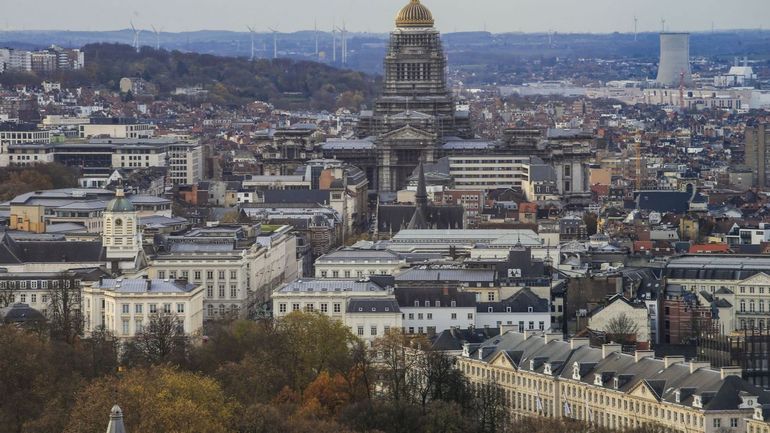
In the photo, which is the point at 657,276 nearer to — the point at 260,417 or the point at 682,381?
the point at 682,381

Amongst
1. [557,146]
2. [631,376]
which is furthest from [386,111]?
[631,376]

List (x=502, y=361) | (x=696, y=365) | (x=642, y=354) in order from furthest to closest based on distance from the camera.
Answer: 1. (x=502, y=361)
2. (x=642, y=354)
3. (x=696, y=365)

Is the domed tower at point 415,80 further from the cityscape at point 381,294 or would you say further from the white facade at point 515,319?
the white facade at point 515,319

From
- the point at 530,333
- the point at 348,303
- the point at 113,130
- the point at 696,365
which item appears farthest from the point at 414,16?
the point at 696,365

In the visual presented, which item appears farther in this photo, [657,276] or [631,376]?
[657,276]

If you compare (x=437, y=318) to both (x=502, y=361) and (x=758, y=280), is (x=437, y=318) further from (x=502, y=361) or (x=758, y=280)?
(x=758, y=280)

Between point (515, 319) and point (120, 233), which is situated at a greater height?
point (120, 233)
